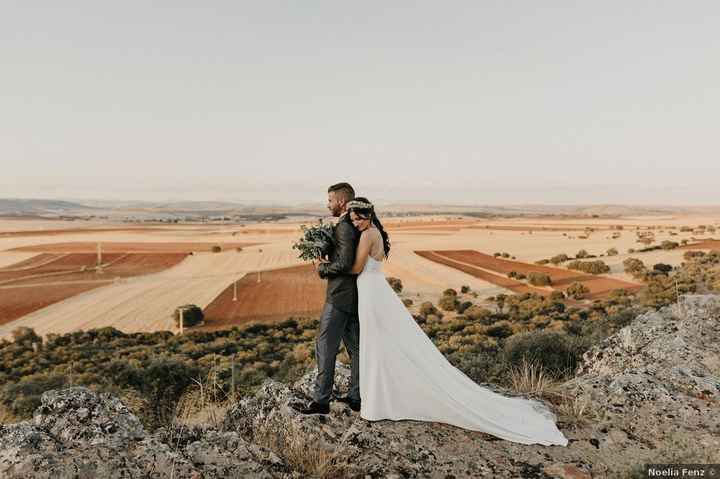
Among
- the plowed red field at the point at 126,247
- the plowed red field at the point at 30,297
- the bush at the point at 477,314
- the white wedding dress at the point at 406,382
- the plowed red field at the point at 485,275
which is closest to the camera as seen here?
the white wedding dress at the point at 406,382

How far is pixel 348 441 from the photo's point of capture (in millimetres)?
4043

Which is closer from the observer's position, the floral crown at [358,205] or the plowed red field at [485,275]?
the floral crown at [358,205]

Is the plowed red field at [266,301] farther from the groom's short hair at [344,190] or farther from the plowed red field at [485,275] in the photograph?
the groom's short hair at [344,190]

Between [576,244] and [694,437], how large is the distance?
262 feet

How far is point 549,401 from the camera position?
214 inches

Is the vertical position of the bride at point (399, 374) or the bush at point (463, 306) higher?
the bride at point (399, 374)

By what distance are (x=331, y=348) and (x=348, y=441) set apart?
0.93 meters

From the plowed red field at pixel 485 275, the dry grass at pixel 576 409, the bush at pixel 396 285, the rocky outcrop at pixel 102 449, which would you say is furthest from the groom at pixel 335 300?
the plowed red field at pixel 485 275

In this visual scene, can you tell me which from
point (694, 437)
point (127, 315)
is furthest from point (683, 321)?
point (127, 315)

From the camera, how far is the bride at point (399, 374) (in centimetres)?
446

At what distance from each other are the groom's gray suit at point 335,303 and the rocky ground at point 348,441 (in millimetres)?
373

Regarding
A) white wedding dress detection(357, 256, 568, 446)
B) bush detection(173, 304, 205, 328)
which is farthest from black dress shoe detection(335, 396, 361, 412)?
bush detection(173, 304, 205, 328)

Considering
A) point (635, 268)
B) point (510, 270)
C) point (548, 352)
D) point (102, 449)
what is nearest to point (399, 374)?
point (102, 449)

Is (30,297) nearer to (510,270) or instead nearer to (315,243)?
A: (510,270)
